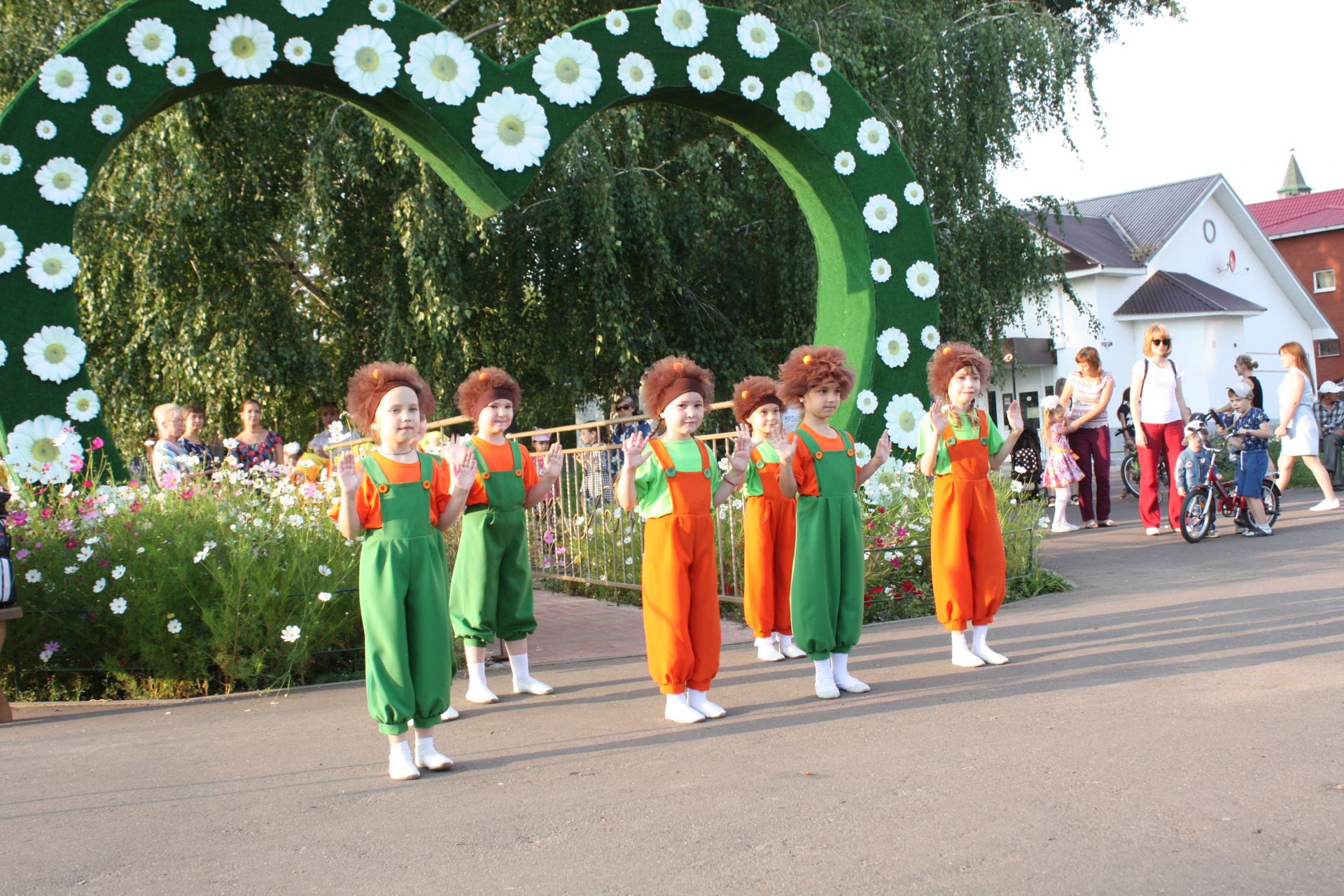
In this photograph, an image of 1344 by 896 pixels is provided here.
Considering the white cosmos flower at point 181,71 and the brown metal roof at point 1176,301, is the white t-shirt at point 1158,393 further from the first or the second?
the brown metal roof at point 1176,301

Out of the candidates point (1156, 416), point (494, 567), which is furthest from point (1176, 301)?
point (494, 567)

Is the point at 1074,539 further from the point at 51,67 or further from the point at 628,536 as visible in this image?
the point at 51,67

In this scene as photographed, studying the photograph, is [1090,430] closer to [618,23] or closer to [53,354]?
[618,23]

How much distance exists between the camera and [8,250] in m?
7.67

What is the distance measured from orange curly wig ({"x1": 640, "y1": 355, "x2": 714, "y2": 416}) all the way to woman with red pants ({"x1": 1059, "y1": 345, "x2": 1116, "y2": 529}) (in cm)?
707

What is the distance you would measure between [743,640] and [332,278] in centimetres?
839

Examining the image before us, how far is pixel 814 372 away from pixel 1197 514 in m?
6.17

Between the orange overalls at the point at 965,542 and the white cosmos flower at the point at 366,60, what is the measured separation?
4.53 m

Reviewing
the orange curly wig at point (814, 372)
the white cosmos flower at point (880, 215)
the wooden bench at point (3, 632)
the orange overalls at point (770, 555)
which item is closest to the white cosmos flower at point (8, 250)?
the wooden bench at point (3, 632)

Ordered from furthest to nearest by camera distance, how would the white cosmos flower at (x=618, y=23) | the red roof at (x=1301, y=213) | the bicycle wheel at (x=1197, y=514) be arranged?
the red roof at (x=1301, y=213) < the bicycle wheel at (x=1197, y=514) < the white cosmos flower at (x=618, y=23)

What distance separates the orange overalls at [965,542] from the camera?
20.4 ft

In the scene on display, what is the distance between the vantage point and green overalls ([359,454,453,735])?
468cm

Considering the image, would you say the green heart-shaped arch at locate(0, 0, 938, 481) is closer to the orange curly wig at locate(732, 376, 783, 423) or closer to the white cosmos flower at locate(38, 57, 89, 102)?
the white cosmos flower at locate(38, 57, 89, 102)

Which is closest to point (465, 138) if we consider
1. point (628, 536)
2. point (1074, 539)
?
point (628, 536)
